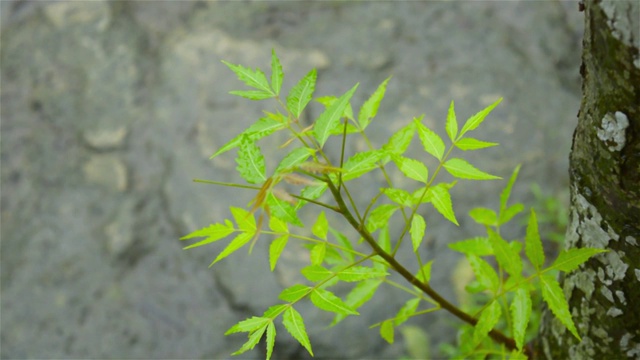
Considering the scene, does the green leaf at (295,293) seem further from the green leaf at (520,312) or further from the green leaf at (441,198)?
the green leaf at (520,312)

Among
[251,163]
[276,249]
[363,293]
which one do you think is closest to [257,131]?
[251,163]

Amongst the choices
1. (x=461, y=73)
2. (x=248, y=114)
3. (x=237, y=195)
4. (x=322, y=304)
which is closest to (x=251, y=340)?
(x=322, y=304)

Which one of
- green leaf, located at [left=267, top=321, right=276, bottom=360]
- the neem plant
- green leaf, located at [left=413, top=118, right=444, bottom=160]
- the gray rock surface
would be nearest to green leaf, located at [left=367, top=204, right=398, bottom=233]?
the neem plant

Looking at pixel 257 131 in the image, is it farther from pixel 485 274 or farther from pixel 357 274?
pixel 485 274

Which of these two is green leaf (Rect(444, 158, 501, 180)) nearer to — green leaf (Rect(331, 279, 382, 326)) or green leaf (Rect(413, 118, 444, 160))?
green leaf (Rect(413, 118, 444, 160))

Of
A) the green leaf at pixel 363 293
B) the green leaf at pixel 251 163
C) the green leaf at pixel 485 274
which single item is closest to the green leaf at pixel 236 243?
the green leaf at pixel 251 163
